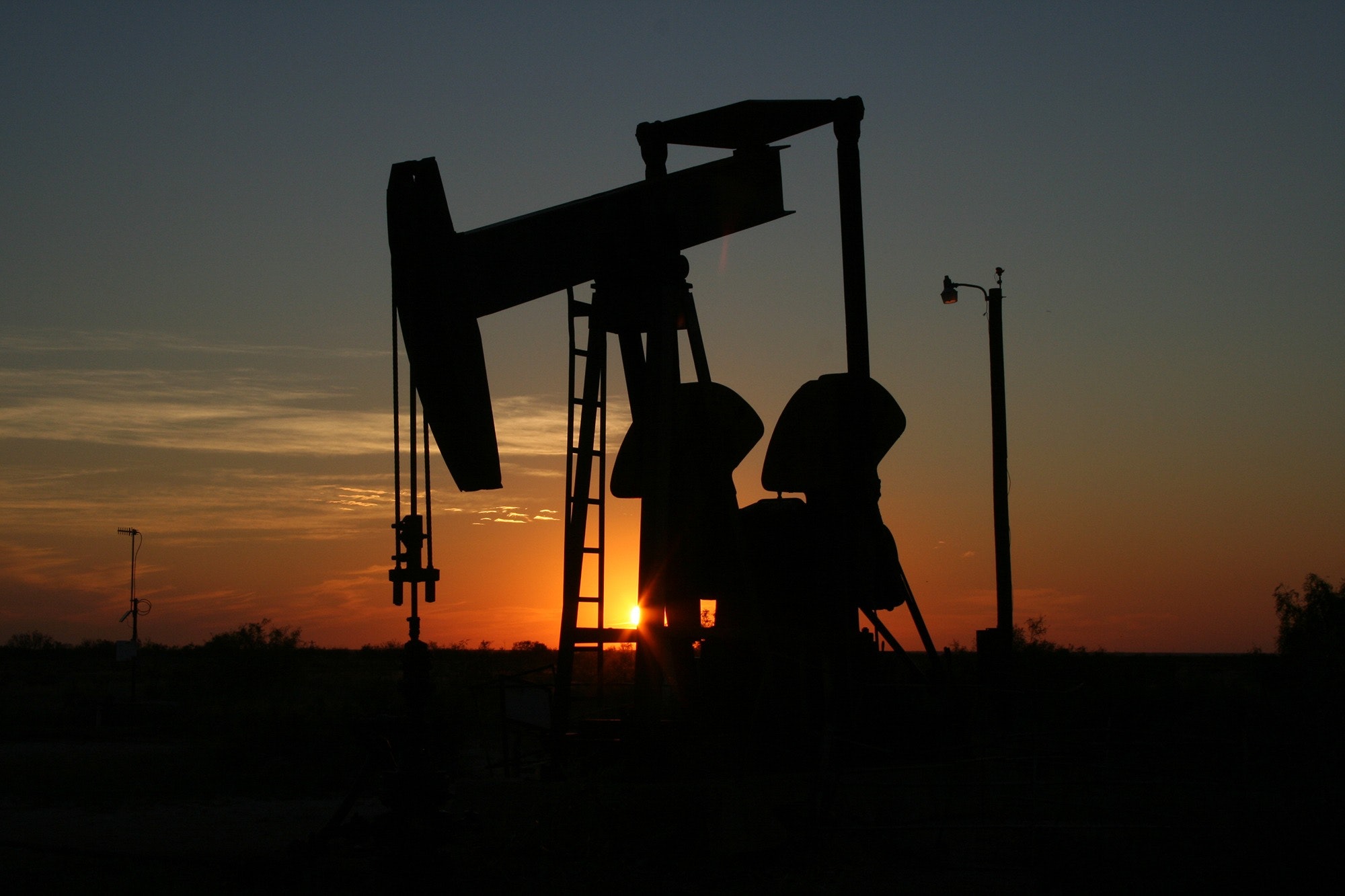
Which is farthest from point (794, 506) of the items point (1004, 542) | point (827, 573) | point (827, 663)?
point (1004, 542)

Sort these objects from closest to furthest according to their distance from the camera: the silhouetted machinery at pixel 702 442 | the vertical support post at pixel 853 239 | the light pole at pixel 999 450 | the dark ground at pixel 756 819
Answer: the dark ground at pixel 756 819, the silhouetted machinery at pixel 702 442, the vertical support post at pixel 853 239, the light pole at pixel 999 450

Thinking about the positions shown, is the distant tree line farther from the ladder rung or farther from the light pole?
the ladder rung

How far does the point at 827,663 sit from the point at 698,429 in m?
2.16

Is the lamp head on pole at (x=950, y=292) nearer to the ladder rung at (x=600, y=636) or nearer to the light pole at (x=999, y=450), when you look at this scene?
the light pole at (x=999, y=450)

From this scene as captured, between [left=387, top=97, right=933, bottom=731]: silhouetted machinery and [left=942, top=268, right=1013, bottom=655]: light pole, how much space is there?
497 cm

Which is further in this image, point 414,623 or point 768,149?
point 768,149

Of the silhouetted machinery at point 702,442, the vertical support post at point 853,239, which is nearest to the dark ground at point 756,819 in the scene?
the silhouetted machinery at point 702,442

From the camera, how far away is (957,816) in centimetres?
859

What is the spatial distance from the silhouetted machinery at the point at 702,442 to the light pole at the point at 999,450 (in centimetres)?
497

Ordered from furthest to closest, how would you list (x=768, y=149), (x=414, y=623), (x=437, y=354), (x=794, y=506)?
(x=794, y=506), (x=768, y=149), (x=437, y=354), (x=414, y=623)

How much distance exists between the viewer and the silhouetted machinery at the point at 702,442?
27.5ft

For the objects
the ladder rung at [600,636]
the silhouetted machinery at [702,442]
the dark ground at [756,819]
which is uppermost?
the silhouetted machinery at [702,442]

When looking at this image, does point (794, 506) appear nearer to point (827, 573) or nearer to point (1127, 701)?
point (827, 573)

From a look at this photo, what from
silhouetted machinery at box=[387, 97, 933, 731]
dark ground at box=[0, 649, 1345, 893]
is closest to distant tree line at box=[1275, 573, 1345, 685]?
dark ground at box=[0, 649, 1345, 893]
